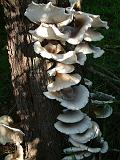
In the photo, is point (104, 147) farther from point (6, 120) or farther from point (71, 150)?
point (6, 120)

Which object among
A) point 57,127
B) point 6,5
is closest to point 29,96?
point 57,127

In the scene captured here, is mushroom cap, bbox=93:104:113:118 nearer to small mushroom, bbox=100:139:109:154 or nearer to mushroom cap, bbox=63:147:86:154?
small mushroom, bbox=100:139:109:154

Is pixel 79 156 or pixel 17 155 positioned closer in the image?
pixel 79 156

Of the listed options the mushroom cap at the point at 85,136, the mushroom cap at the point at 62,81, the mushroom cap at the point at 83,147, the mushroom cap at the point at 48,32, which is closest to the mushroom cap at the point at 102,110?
the mushroom cap at the point at 85,136

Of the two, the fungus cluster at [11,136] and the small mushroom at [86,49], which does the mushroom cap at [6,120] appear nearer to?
the fungus cluster at [11,136]

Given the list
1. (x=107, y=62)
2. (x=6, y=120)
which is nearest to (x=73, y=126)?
(x=6, y=120)

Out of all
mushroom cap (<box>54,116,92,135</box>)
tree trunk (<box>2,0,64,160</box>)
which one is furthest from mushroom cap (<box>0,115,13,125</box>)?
mushroom cap (<box>54,116,92,135</box>)

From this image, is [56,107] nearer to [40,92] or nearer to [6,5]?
[40,92]
